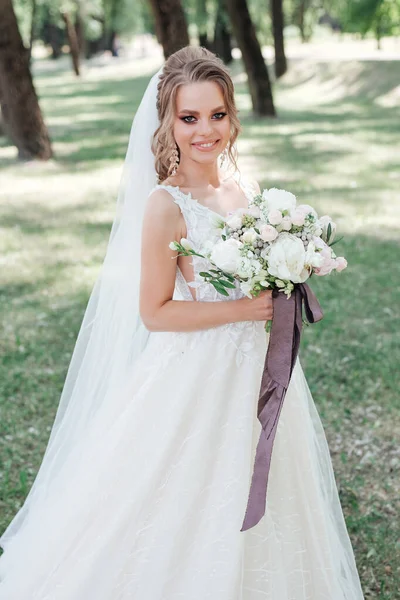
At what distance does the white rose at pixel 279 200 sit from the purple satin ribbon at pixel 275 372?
0.95 ft

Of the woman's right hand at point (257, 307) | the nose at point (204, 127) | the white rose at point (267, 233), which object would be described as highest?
the nose at point (204, 127)

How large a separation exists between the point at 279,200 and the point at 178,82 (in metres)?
0.67

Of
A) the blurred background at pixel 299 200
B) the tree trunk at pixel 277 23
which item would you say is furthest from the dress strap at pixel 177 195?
the tree trunk at pixel 277 23

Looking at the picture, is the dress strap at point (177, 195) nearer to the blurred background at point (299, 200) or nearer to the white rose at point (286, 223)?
the white rose at point (286, 223)

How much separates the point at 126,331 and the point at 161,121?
37.1 inches

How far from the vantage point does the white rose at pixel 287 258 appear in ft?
7.80

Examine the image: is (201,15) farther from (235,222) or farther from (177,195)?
(235,222)

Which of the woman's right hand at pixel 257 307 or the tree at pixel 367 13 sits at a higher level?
the woman's right hand at pixel 257 307

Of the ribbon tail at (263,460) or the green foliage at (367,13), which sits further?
the green foliage at (367,13)

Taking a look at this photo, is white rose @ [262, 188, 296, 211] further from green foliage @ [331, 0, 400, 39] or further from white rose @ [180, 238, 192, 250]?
green foliage @ [331, 0, 400, 39]

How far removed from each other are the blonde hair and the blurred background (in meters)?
2.21

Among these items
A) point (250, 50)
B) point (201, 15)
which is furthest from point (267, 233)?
point (201, 15)

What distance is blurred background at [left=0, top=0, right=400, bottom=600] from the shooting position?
15.2ft

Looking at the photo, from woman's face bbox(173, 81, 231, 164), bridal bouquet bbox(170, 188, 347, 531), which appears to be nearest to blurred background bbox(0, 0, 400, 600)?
bridal bouquet bbox(170, 188, 347, 531)
